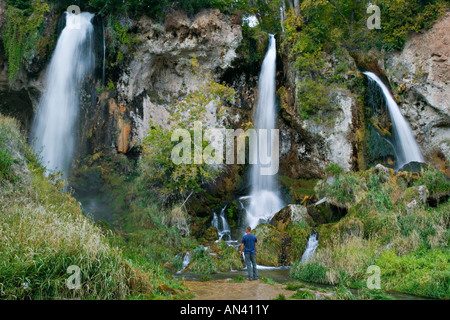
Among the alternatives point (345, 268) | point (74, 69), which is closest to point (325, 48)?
point (74, 69)

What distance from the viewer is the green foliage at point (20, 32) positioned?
1969cm

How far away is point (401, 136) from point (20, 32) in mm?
21073

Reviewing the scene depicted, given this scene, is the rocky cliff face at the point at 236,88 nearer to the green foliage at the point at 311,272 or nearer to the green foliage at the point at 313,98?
the green foliage at the point at 313,98

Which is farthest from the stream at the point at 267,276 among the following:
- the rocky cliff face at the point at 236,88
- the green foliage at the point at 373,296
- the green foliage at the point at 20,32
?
the green foliage at the point at 20,32

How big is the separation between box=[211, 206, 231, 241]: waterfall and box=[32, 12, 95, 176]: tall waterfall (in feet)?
28.4

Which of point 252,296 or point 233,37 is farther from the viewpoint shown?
point 233,37

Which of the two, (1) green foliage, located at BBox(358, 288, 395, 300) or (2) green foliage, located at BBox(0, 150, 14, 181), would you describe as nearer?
(1) green foliage, located at BBox(358, 288, 395, 300)

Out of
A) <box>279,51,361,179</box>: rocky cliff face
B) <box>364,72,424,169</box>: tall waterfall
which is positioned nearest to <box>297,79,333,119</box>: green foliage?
<box>279,51,361,179</box>: rocky cliff face

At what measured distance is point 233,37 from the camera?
75.6ft

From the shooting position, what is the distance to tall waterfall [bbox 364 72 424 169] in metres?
19.5

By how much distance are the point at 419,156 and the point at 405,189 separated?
6574 millimetres

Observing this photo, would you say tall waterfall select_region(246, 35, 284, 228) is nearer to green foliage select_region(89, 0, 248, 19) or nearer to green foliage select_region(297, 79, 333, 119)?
green foliage select_region(297, 79, 333, 119)

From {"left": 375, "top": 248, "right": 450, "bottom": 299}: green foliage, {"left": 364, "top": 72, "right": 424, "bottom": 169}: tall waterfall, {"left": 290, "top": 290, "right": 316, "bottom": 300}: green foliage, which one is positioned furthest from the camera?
{"left": 364, "top": 72, "right": 424, "bottom": 169}: tall waterfall
